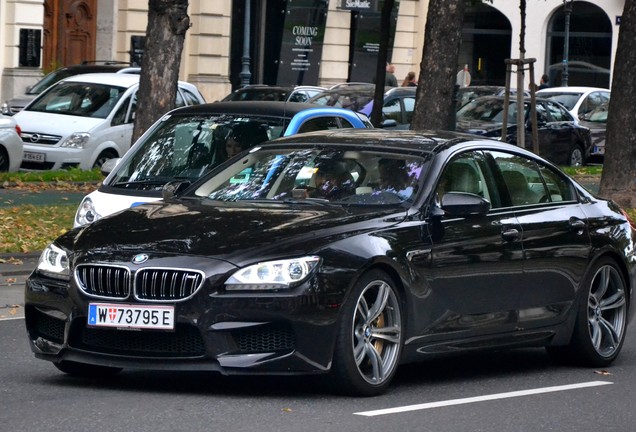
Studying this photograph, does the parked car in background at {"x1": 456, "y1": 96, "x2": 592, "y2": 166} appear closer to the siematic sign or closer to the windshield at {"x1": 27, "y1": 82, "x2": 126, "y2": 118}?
the windshield at {"x1": 27, "y1": 82, "x2": 126, "y2": 118}

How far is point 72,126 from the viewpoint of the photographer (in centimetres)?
2417

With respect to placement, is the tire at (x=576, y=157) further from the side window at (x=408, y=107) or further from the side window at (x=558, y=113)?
the side window at (x=408, y=107)

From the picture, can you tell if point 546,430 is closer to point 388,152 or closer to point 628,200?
point 388,152

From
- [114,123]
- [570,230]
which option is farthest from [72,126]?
[570,230]

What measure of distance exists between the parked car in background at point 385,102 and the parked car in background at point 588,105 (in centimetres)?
721

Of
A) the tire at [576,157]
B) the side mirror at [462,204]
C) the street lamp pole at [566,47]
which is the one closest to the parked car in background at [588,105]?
the tire at [576,157]

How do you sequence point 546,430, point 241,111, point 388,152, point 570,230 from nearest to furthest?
point 546,430, point 388,152, point 570,230, point 241,111

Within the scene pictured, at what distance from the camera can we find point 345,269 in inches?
313

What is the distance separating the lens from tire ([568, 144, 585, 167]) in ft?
104

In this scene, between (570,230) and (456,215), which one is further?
(570,230)

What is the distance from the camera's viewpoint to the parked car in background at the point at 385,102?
93.1 ft

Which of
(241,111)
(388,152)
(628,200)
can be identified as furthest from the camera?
(628,200)

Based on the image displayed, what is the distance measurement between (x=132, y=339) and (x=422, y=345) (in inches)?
64.9

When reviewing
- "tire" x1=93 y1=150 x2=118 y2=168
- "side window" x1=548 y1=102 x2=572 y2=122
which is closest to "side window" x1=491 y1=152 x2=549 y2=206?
"tire" x1=93 y1=150 x2=118 y2=168
